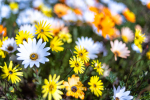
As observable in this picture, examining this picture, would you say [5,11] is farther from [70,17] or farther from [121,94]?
[121,94]

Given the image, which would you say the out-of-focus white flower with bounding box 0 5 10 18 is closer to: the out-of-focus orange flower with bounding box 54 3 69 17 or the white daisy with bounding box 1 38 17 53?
the out-of-focus orange flower with bounding box 54 3 69 17

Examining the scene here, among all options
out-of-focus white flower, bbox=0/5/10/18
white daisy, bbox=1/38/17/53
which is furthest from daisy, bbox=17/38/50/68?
out-of-focus white flower, bbox=0/5/10/18

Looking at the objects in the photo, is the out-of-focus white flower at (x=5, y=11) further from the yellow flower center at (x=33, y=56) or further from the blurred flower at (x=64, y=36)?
the yellow flower center at (x=33, y=56)

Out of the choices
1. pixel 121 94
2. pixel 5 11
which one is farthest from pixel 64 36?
pixel 5 11

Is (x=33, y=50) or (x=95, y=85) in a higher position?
(x=33, y=50)

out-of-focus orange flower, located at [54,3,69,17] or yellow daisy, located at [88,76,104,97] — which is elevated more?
out-of-focus orange flower, located at [54,3,69,17]

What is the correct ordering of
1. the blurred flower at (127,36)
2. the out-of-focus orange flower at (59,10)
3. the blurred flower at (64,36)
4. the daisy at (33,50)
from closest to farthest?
the daisy at (33,50), the blurred flower at (64,36), the blurred flower at (127,36), the out-of-focus orange flower at (59,10)

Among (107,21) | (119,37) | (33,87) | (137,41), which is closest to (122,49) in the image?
(137,41)

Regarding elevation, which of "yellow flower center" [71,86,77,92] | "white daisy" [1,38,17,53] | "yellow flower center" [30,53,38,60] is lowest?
"yellow flower center" [71,86,77,92]

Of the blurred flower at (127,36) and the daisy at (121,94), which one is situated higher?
the blurred flower at (127,36)

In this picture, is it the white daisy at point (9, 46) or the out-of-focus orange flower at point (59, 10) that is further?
the out-of-focus orange flower at point (59, 10)

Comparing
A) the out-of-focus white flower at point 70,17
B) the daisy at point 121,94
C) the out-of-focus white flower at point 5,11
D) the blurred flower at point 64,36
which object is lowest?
the daisy at point 121,94

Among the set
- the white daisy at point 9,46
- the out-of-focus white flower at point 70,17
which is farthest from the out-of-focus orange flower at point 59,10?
the white daisy at point 9,46
